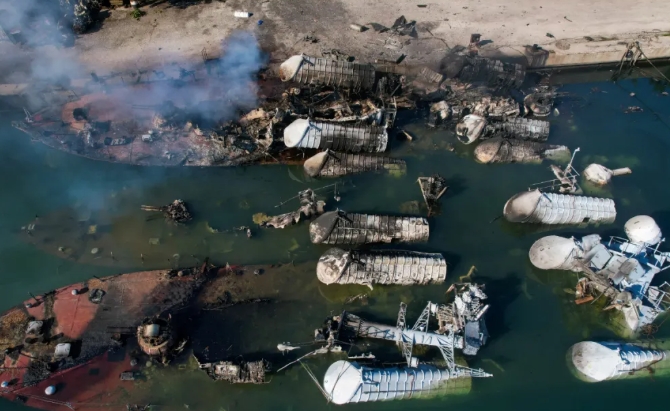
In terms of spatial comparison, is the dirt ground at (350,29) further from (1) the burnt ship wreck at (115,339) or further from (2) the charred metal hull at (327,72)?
(1) the burnt ship wreck at (115,339)

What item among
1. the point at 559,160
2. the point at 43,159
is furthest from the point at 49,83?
the point at 559,160

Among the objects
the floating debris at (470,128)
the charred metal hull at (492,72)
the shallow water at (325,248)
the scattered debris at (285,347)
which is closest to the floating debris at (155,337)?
the shallow water at (325,248)

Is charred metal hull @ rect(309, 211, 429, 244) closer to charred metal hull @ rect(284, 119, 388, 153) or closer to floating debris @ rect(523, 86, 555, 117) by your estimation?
charred metal hull @ rect(284, 119, 388, 153)

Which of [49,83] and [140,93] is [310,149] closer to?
[140,93]

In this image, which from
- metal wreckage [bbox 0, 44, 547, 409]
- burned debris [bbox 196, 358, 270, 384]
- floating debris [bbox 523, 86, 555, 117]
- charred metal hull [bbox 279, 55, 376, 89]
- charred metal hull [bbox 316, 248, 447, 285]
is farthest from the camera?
floating debris [bbox 523, 86, 555, 117]

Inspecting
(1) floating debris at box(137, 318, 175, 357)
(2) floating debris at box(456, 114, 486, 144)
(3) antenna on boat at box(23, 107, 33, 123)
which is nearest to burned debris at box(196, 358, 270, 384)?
(1) floating debris at box(137, 318, 175, 357)

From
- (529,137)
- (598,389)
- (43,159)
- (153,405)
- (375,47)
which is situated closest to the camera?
(153,405)

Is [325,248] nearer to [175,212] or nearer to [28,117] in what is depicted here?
[175,212]
